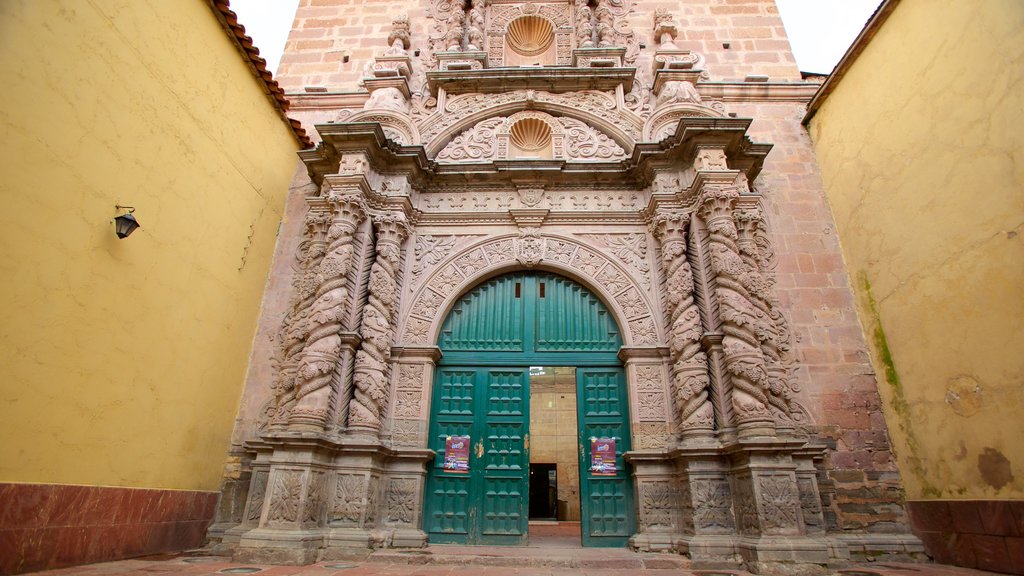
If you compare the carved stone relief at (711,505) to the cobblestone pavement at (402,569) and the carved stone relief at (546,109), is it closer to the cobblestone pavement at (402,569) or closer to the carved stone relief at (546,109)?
the cobblestone pavement at (402,569)

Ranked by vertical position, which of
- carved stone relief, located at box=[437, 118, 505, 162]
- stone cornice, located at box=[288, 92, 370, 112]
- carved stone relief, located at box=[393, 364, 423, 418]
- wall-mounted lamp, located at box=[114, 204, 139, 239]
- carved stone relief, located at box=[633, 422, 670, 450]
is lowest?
carved stone relief, located at box=[633, 422, 670, 450]

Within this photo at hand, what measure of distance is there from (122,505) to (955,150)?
30.7 feet

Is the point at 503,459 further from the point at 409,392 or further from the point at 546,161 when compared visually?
the point at 546,161

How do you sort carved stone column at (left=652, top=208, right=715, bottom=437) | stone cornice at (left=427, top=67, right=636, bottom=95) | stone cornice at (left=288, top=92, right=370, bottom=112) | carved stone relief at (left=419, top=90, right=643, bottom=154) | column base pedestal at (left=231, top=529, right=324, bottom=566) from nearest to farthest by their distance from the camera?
column base pedestal at (left=231, top=529, right=324, bottom=566), carved stone column at (left=652, top=208, right=715, bottom=437), carved stone relief at (left=419, top=90, right=643, bottom=154), stone cornice at (left=427, top=67, right=636, bottom=95), stone cornice at (left=288, top=92, right=370, bottom=112)

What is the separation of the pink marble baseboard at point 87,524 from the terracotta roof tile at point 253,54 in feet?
18.7

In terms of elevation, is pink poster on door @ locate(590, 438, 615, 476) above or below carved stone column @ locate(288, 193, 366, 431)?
below

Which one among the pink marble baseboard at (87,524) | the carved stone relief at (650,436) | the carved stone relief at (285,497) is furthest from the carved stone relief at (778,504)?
the pink marble baseboard at (87,524)

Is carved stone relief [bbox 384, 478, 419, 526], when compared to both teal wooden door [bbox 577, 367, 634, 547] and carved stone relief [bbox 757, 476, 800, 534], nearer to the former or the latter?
teal wooden door [bbox 577, 367, 634, 547]

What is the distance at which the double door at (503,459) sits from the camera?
20.8 feet

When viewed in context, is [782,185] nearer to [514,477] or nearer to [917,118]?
[917,118]

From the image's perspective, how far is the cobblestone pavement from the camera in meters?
4.57

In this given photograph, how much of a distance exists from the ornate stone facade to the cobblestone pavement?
0.31 m

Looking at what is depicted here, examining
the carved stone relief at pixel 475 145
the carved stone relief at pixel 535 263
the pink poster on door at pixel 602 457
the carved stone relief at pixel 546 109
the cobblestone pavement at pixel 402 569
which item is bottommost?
the cobblestone pavement at pixel 402 569

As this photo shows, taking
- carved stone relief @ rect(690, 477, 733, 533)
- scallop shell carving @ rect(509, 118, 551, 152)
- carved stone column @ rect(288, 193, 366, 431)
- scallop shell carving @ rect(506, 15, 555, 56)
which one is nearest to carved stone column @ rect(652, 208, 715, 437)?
carved stone relief @ rect(690, 477, 733, 533)
